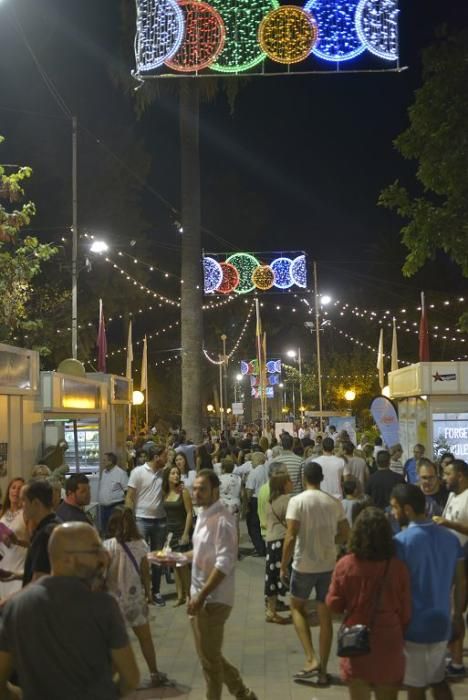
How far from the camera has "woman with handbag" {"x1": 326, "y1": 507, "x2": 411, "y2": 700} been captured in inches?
182

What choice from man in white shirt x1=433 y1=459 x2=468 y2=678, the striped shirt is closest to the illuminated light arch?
the striped shirt

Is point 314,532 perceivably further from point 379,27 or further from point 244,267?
point 244,267

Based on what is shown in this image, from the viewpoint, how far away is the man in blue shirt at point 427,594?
489cm

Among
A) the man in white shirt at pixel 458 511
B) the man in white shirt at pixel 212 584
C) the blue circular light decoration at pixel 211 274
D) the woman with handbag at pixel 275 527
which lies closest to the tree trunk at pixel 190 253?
the blue circular light decoration at pixel 211 274

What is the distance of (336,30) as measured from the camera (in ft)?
50.0

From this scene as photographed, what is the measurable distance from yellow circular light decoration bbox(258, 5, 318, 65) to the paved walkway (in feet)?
31.1

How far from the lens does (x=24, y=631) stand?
10.9 ft

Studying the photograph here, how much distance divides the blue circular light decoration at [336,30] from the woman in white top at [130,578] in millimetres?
10774

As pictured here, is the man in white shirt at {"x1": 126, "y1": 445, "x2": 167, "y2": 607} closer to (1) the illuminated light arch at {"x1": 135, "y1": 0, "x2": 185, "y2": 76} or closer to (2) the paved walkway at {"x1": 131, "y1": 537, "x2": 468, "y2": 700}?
(2) the paved walkway at {"x1": 131, "y1": 537, "x2": 468, "y2": 700}

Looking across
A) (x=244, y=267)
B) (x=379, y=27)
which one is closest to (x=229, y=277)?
(x=244, y=267)

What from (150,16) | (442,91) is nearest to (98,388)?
(150,16)

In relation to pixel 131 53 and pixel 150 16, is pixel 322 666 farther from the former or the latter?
pixel 131 53

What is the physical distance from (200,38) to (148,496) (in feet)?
29.2

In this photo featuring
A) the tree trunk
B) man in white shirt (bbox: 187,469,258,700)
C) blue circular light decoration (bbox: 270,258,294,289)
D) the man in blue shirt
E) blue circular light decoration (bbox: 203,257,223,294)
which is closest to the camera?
the man in blue shirt
